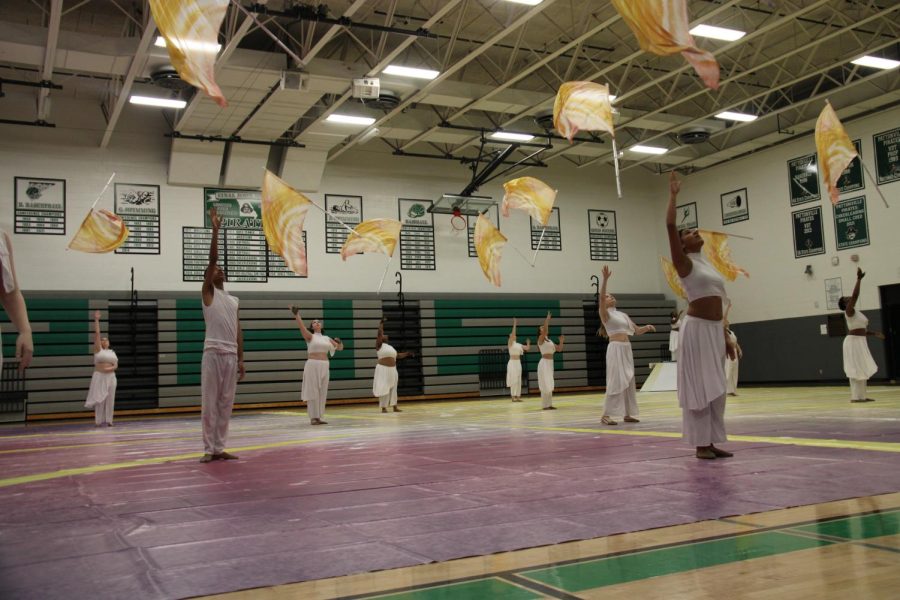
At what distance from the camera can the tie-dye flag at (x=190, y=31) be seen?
6.59 metres

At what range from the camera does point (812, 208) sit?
21797 millimetres

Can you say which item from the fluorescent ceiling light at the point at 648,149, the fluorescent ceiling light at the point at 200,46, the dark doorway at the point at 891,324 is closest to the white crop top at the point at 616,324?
the fluorescent ceiling light at the point at 200,46

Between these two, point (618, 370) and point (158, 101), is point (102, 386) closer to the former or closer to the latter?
point (158, 101)

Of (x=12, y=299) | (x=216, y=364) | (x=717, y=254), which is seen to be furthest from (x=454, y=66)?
(x=12, y=299)

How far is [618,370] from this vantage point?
31.9 ft

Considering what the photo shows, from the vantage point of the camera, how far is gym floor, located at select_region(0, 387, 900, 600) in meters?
2.46

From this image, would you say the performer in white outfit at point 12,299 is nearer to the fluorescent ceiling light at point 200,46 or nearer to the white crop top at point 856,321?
the fluorescent ceiling light at point 200,46

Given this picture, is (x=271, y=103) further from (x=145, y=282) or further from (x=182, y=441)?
(x=182, y=441)

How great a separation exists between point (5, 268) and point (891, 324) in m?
21.7

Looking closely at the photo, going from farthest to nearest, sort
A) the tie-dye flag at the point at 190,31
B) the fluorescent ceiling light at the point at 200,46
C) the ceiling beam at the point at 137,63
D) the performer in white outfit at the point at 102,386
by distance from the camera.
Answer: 1. the performer in white outfit at the point at 102,386
2. the ceiling beam at the point at 137,63
3. the fluorescent ceiling light at the point at 200,46
4. the tie-dye flag at the point at 190,31

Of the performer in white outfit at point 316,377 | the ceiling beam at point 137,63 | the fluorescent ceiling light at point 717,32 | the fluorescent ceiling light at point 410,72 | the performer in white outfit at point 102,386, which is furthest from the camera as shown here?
the fluorescent ceiling light at point 410,72

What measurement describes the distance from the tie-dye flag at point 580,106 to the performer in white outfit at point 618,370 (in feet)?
13.9

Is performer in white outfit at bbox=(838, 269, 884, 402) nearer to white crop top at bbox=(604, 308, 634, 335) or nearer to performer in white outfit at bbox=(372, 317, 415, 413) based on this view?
white crop top at bbox=(604, 308, 634, 335)

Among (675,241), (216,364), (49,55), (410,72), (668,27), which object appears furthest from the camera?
(410,72)
